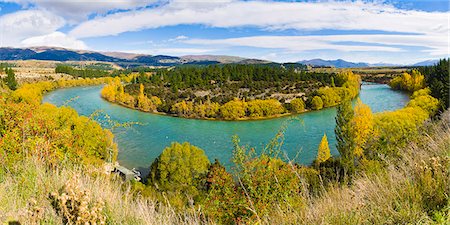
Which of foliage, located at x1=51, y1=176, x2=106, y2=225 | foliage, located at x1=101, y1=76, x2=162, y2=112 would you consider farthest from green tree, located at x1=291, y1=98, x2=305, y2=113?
foliage, located at x1=51, y1=176, x2=106, y2=225

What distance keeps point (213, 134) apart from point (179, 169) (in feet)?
69.8

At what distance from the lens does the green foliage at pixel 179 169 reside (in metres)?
21.0

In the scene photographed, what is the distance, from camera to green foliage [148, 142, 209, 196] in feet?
68.8

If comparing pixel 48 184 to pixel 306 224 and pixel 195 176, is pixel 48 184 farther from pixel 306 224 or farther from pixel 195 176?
pixel 195 176

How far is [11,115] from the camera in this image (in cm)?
715

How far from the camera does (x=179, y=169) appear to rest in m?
21.4

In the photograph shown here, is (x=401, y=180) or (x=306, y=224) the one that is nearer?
(x=306, y=224)

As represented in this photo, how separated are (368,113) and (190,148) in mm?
16657

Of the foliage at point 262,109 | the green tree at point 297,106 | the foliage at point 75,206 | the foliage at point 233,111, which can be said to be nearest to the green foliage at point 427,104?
the green tree at point 297,106

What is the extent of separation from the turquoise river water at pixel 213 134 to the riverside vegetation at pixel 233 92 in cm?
235

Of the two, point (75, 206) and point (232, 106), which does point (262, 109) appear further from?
point (75, 206)

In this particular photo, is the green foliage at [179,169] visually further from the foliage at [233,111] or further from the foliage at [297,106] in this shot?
the foliage at [297,106]

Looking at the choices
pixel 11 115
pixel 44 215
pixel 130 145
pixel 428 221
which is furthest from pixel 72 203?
pixel 130 145

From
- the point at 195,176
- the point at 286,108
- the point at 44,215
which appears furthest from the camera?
the point at 286,108
